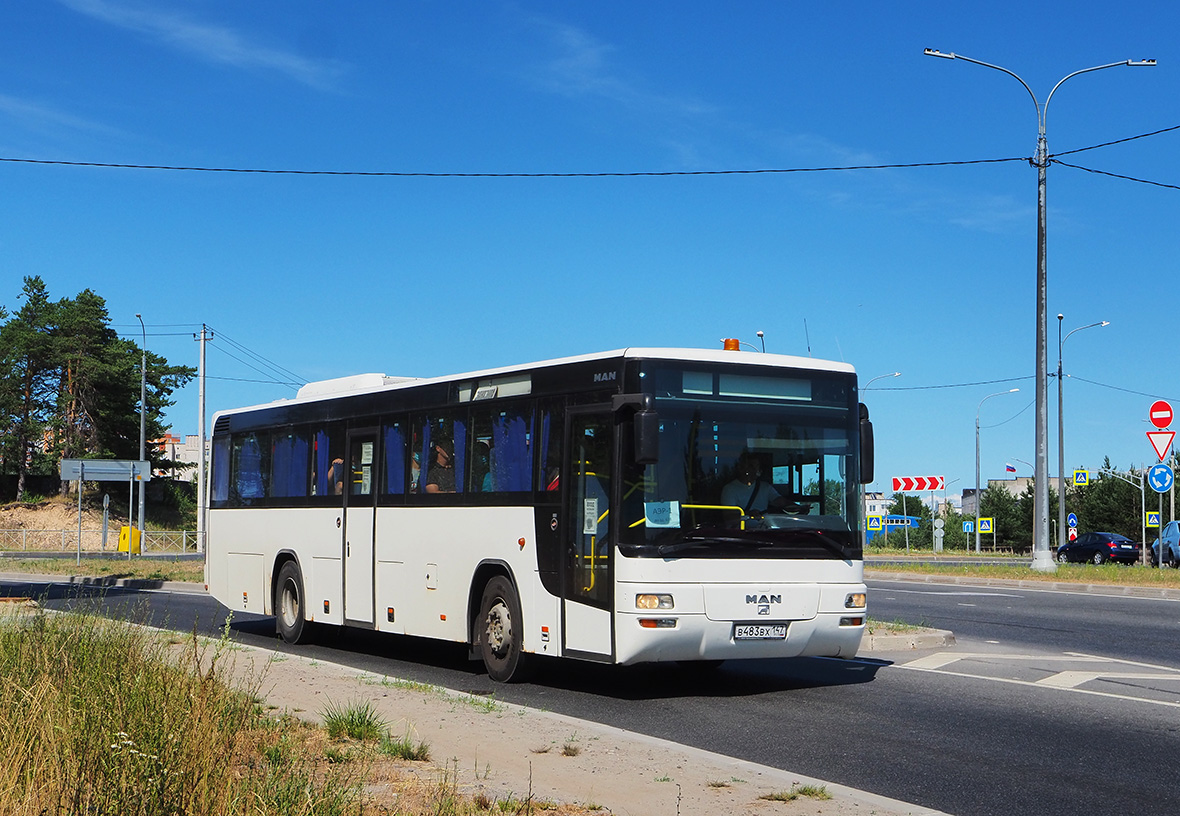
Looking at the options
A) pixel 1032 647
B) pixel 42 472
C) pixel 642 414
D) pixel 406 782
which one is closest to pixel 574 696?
pixel 642 414

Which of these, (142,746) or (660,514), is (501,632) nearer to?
(660,514)

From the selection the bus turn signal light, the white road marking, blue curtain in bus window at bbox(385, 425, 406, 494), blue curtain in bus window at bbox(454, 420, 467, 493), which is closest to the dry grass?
the bus turn signal light

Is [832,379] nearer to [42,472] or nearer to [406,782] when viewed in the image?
[406,782]

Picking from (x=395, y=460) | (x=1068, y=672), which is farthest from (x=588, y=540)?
(x=1068, y=672)

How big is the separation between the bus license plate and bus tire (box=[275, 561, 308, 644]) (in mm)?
7233

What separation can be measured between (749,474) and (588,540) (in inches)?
59.4

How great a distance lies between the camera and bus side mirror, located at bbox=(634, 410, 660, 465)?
10603 millimetres

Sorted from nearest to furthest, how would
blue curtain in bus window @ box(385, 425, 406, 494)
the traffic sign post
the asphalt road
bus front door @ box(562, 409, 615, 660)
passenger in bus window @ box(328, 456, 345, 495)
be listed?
1. the asphalt road
2. bus front door @ box(562, 409, 615, 660)
3. blue curtain in bus window @ box(385, 425, 406, 494)
4. passenger in bus window @ box(328, 456, 345, 495)
5. the traffic sign post

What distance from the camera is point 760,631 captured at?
37.4 feet

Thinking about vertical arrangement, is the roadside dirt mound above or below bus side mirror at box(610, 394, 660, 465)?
below

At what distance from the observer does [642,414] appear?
10.7m

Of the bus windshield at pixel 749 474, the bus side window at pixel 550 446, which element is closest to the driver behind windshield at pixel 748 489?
the bus windshield at pixel 749 474

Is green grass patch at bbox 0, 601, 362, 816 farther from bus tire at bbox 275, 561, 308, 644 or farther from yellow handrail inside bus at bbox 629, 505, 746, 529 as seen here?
bus tire at bbox 275, 561, 308, 644

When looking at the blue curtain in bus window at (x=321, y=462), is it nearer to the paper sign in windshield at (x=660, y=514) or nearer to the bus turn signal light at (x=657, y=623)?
the paper sign in windshield at (x=660, y=514)
